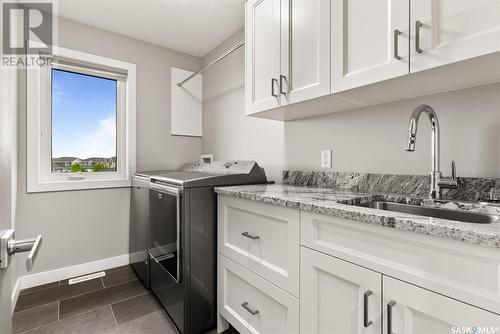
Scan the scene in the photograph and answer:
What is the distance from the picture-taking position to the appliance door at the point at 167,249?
61.8 inches

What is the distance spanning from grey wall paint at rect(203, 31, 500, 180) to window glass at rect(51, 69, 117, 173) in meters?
1.13

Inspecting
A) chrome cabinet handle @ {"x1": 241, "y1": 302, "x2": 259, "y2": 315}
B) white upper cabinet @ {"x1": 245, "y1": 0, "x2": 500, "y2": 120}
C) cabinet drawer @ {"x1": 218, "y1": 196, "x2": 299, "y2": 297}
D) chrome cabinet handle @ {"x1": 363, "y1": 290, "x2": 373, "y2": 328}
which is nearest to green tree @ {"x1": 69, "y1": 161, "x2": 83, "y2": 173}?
cabinet drawer @ {"x1": 218, "y1": 196, "x2": 299, "y2": 297}

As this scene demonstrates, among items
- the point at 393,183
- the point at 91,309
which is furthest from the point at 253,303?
the point at 91,309

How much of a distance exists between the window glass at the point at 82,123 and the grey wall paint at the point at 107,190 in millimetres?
260

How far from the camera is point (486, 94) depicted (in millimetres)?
1089

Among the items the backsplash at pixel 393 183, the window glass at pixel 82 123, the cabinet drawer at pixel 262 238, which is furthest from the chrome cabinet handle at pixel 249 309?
the window glass at pixel 82 123

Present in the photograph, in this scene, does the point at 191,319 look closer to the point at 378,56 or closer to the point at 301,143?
the point at 301,143

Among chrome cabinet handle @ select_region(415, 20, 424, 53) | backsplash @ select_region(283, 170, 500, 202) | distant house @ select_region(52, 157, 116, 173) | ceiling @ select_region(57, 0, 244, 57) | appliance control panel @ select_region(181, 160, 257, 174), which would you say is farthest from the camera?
distant house @ select_region(52, 157, 116, 173)

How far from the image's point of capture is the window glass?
2.36 metres

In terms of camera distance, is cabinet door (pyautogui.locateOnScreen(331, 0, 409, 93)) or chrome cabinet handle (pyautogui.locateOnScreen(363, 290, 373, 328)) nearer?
chrome cabinet handle (pyautogui.locateOnScreen(363, 290, 373, 328))

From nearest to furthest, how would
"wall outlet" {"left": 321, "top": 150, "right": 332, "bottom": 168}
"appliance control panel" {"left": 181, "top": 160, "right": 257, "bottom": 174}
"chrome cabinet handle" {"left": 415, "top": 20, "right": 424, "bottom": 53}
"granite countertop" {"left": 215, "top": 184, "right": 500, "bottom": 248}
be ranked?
"granite countertop" {"left": 215, "top": 184, "right": 500, "bottom": 248} → "chrome cabinet handle" {"left": 415, "top": 20, "right": 424, "bottom": 53} → "wall outlet" {"left": 321, "top": 150, "right": 332, "bottom": 168} → "appliance control panel" {"left": 181, "top": 160, "right": 257, "bottom": 174}

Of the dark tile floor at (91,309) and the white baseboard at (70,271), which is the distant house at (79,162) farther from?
the dark tile floor at (91,309)

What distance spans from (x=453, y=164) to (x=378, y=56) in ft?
1.85

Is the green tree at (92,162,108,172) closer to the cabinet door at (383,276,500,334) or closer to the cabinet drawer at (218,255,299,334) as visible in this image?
the cabinet drawer at (218,255,299,334)
